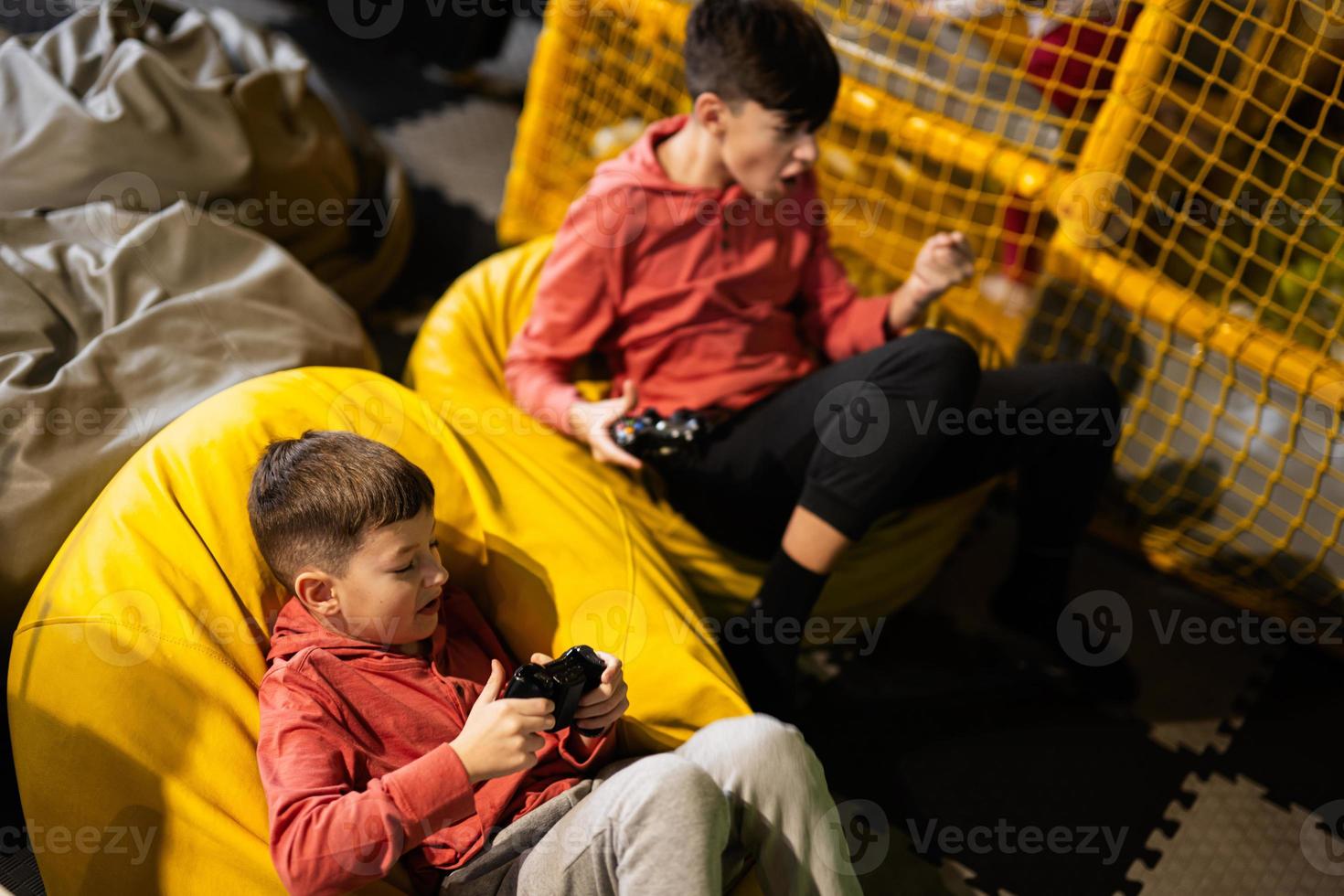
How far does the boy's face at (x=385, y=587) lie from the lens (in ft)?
3.56

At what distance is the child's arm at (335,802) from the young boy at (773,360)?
48 cm

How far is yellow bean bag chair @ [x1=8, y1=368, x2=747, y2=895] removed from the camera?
1.05 metres

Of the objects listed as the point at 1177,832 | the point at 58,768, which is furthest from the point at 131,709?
the point at 1177,832

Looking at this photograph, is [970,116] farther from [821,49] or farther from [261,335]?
[261,335]

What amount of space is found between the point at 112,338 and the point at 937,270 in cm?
108

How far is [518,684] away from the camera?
1.03 m

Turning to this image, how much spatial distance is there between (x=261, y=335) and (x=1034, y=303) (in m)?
1.24

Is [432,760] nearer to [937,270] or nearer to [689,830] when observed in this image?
[689,830]

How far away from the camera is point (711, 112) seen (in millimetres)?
1440

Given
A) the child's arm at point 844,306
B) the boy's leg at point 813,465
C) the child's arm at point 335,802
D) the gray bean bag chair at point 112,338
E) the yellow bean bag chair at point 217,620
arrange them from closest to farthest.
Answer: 1. the child's arm at point 335,802
2. the yellow bean bag chair at point 217,620
3. the gray bean bag chair at point 112,338
4. the boy's leg at point 813,465
5. the child's arm at point 844,306

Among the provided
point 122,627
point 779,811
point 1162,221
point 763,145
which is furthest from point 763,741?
point 1162,221

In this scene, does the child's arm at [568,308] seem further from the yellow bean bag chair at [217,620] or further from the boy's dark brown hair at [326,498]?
the boy's dark brown hair at [326,498]

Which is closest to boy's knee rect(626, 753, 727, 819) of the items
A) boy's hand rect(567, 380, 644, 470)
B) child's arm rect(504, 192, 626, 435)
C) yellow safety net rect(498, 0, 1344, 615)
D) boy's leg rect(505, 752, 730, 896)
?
boy's leg rect(505, 752, 730, 896)

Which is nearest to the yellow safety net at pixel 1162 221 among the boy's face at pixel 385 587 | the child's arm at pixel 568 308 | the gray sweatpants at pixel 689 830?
the child's arm at pixel 568 308
